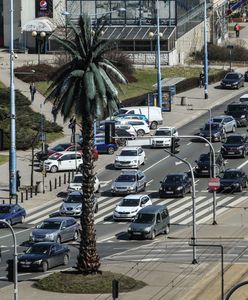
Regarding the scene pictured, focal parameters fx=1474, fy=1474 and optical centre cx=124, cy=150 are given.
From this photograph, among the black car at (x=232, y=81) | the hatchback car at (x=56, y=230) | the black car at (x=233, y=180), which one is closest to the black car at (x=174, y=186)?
the black car at (x=233, y=180)

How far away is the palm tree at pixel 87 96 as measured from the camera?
7162 cm

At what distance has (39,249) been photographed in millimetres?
76625

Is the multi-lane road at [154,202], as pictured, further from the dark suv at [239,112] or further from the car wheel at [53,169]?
the car wheel at [53,169]

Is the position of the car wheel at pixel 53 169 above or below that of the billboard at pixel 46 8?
below

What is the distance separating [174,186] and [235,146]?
12984 millimetres

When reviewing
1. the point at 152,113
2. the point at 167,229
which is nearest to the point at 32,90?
the point at 152,113

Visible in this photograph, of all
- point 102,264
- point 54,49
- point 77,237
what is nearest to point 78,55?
point 102,264

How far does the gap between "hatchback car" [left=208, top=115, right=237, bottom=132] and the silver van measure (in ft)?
103

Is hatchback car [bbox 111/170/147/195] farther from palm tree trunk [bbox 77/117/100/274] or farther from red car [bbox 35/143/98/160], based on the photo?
palm tree trunk [bbox 77/117/100/274]

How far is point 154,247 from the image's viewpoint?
83.2 meters

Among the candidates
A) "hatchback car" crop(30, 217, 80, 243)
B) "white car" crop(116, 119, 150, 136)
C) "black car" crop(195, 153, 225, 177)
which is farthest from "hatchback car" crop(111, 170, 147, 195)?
"white car" crop(116, 119, 150, 136)

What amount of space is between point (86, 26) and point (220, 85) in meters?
73.6

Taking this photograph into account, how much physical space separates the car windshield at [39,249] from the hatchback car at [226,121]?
142 ft

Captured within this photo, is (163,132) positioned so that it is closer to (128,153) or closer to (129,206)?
(128,153)
